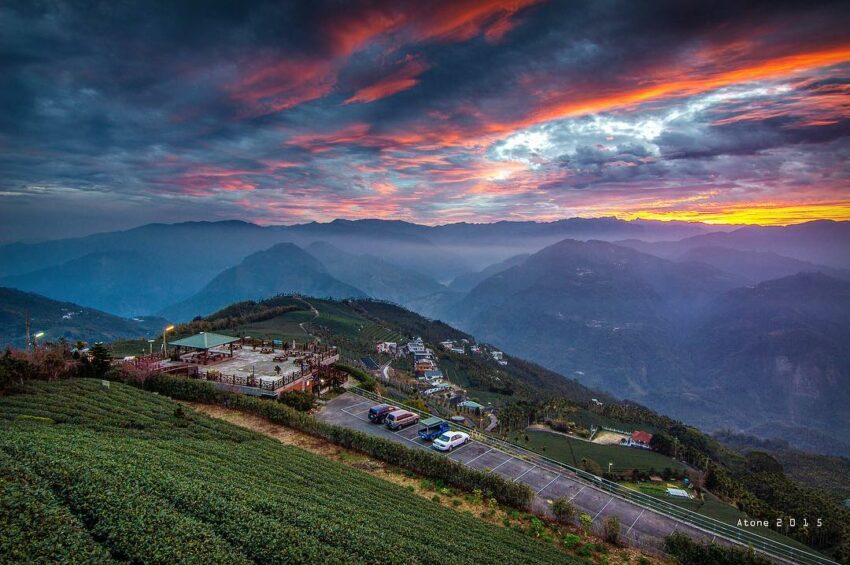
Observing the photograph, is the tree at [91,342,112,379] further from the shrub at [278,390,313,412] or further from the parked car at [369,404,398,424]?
the parked car at [369,404,398,424]

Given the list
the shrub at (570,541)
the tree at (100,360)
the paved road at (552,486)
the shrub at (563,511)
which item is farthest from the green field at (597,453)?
the tree at (100,360)

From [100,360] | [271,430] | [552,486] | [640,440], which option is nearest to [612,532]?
[552,486]

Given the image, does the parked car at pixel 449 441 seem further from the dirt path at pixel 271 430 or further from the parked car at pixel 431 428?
the dirt path at pixel 271 430

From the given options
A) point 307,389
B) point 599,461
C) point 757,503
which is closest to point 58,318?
point 307,389

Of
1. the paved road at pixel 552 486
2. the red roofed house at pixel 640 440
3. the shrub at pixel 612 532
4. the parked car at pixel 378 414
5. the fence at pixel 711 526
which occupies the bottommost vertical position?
the red roofed house at pixel 640 440

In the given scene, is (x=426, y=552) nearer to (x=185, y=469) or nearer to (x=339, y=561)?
(x=339, y=561)

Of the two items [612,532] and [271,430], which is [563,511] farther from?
[271,430]

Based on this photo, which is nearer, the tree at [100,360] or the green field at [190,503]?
the green field at [190,503]
